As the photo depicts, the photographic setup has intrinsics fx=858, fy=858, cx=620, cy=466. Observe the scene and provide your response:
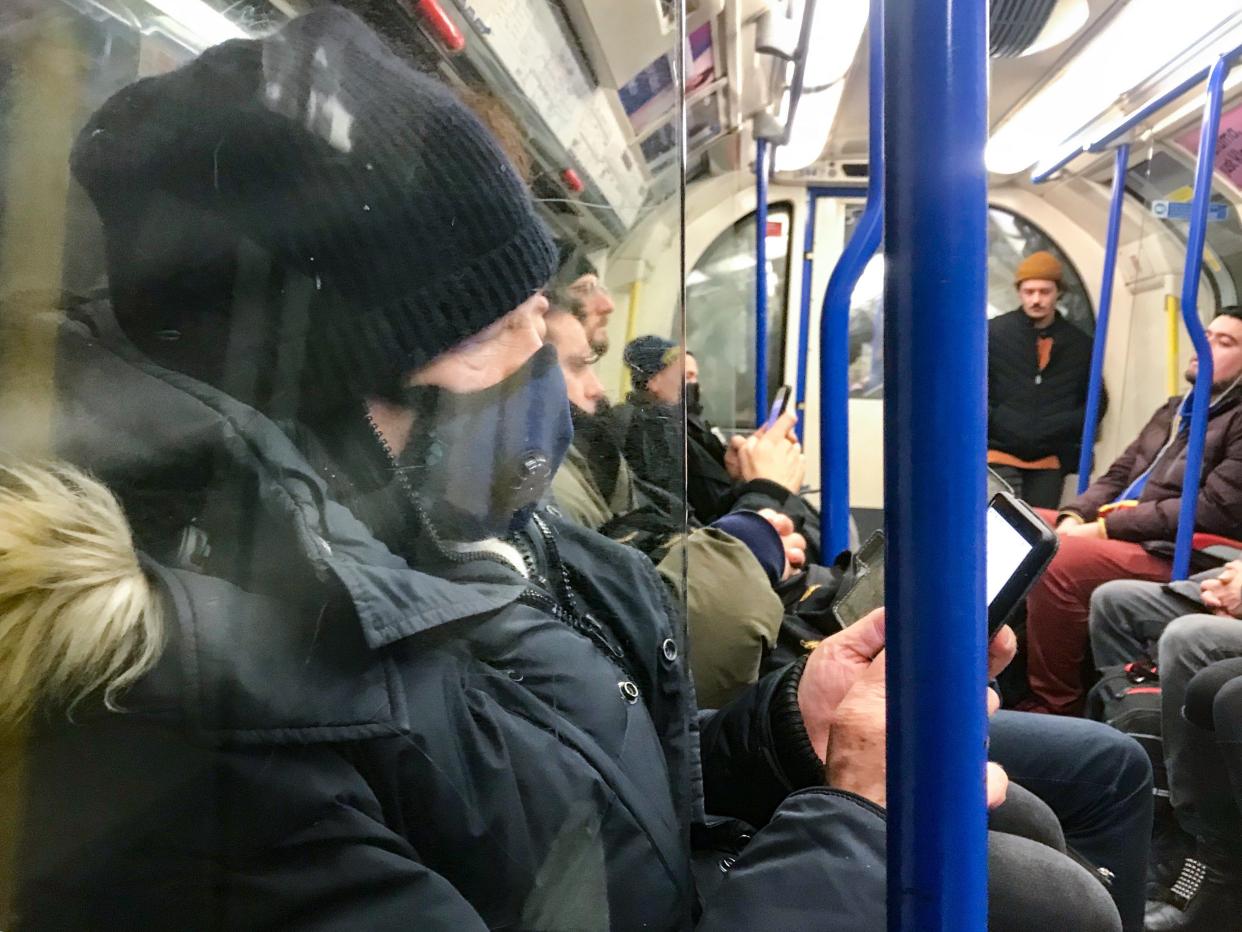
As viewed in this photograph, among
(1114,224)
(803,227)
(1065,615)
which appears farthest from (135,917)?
(803,227)

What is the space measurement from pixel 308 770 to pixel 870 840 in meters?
0.44

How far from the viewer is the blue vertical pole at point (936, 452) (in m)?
0.49

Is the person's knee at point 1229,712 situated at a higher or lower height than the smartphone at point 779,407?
lower

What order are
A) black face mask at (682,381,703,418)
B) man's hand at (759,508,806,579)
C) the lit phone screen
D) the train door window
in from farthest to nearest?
the train door window, black face mask at (682,381,703,418), man's hand at (759,508,806,579), the lit phone screen

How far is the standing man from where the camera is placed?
4.53 meters

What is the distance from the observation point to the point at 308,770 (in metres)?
0.46

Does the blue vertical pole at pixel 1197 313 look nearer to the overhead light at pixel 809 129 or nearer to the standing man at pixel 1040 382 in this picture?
the overhead light at pixel 809 129

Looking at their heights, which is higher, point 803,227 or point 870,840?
point 803,227

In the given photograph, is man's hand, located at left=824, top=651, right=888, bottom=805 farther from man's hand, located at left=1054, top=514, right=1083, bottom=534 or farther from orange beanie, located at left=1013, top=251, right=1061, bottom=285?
orange beanie, located at left=1013, top=251, right=1061, bottom=285

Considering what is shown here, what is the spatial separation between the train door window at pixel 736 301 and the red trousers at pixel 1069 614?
6.83ft

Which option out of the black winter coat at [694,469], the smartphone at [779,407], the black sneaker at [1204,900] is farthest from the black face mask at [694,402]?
the black sneaker at [1204,900]

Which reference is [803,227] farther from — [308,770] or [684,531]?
[308,770]

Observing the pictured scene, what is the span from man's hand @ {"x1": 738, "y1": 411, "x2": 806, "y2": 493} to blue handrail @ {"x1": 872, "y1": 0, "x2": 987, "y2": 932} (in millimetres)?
1524

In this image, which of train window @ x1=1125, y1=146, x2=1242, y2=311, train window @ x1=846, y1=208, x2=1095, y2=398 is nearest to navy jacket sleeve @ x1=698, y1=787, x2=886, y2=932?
train window @ x1=1125, y1=146, x2=1242, y2=311
